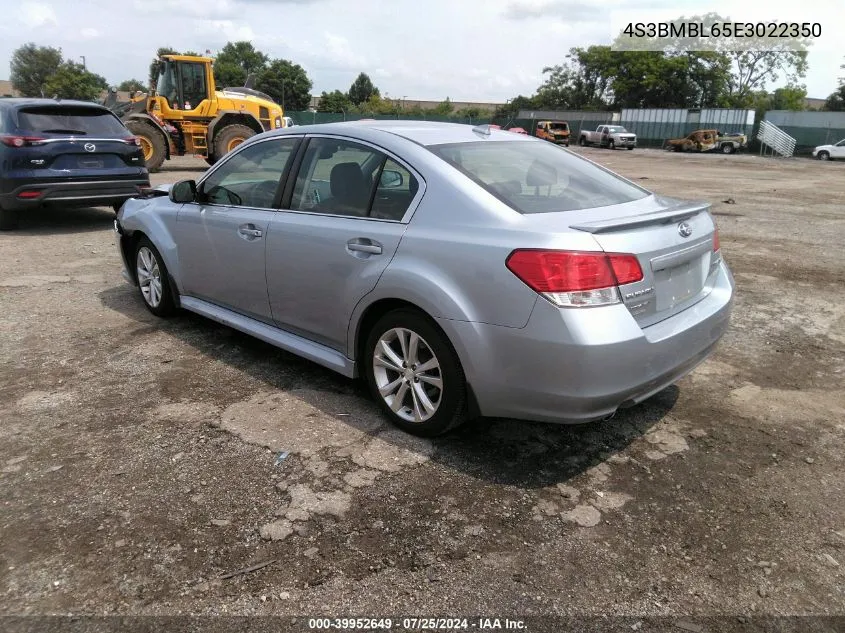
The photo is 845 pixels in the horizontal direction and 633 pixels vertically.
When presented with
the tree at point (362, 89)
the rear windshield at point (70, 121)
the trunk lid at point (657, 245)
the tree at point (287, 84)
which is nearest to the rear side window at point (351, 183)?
the trunk lid at point (657, 245)

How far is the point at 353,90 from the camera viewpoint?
126 meters

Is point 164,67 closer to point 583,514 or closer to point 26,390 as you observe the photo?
point 26,390

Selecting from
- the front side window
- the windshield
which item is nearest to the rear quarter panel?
the front side window

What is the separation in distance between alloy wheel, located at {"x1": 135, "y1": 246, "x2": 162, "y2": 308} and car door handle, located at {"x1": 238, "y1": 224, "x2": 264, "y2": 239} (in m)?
1.35

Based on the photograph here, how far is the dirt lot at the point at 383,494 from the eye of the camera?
2.36 metres

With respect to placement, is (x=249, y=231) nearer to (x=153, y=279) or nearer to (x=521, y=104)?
(x=153, y=279)

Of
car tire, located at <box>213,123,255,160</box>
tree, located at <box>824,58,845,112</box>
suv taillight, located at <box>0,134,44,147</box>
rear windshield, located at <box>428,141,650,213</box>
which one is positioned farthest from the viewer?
tree, located at <box>824,58,845,112</box>

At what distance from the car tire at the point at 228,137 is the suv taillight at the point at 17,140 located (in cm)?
861

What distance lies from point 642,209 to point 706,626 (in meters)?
1.97

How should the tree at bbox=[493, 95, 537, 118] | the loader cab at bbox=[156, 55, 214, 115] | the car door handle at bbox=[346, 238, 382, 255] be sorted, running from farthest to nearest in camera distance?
the tree at bbox=[493, 95, 537, 118] < the loader cab at bbox=[156, 55, 214, 115] < the car door handle at bbox=[346, 238, 382, 255]

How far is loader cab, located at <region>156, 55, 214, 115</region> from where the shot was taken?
17.3 metres

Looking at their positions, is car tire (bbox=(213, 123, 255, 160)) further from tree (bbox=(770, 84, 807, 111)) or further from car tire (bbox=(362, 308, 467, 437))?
tree (bbox=(770, 84, 807, 111))

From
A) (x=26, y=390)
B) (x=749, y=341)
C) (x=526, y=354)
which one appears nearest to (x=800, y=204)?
(x=749, y=341)

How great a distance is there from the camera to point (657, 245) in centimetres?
298
